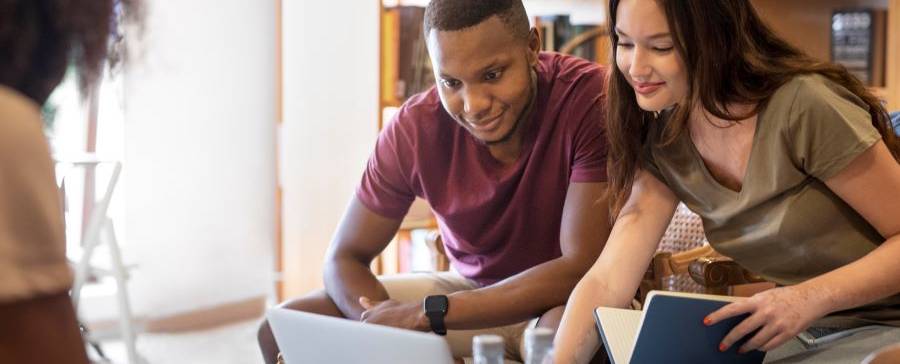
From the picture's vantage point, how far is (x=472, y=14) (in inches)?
77.1

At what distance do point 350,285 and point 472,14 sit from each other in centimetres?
53

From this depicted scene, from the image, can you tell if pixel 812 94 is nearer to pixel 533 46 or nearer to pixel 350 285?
pixel 533 46

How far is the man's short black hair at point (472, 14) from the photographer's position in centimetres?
195

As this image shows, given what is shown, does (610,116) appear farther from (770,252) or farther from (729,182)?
(770,252)

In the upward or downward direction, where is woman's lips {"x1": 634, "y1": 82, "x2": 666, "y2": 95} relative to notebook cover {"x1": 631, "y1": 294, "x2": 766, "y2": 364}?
upward

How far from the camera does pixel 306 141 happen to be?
3654mm

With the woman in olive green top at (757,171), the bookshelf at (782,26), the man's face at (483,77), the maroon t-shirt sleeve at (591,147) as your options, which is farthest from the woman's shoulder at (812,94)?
the bookshelf at (782,26)

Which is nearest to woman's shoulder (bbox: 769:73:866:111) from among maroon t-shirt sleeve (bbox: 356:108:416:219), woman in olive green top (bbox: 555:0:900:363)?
woman in olive green top (bbox: 555:0:900:363)

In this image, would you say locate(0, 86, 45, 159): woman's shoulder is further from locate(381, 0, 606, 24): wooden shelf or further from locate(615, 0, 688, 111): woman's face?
locate(381, 0, 606, 24): wooden shelf

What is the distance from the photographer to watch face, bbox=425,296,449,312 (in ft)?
5.98

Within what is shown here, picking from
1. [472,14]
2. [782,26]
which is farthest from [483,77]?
[782,26]

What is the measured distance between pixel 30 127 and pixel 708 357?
104 centimetres

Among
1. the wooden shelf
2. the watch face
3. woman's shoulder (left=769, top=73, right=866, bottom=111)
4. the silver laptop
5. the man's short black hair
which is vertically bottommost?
the watch face

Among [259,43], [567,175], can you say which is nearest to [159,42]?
[259,43]
